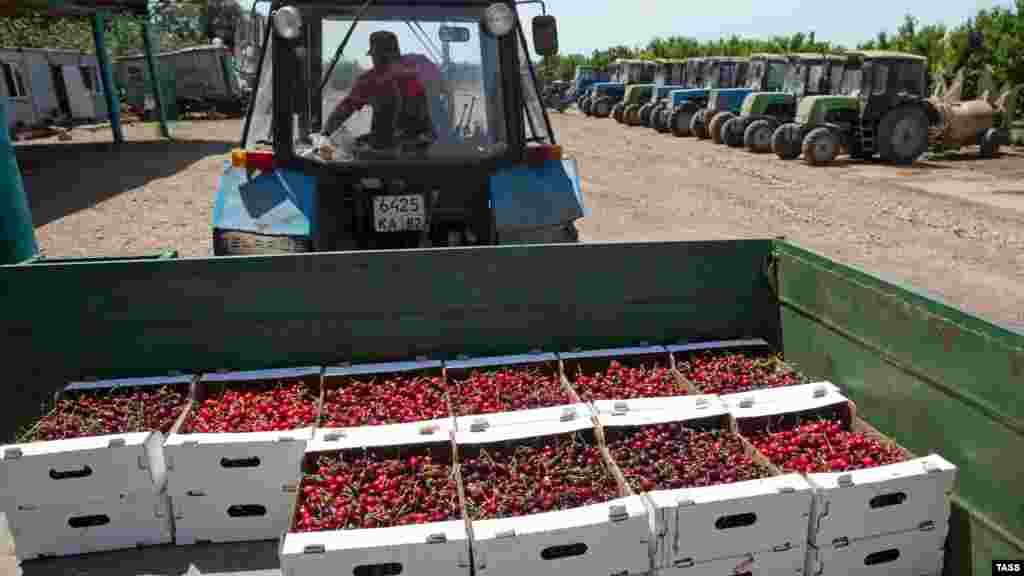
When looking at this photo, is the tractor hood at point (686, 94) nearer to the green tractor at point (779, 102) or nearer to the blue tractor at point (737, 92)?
the blue tractor at point (737, 92)

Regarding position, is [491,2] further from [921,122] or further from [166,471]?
[921,122]

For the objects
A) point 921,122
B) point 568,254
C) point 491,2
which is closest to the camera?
point 568,254

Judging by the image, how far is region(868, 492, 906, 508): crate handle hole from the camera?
2.69m

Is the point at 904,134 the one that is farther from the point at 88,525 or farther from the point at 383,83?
the point at 88,525

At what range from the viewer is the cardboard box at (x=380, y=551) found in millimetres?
2410

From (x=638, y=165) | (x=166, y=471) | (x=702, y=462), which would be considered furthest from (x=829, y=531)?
(x=638, y=165)

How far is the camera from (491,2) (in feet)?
14.3

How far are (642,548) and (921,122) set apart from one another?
15359mm

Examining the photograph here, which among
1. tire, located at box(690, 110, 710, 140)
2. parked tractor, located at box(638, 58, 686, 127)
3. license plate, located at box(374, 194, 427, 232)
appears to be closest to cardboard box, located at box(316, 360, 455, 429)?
license plate, located at box(374, 194, 427, 232)

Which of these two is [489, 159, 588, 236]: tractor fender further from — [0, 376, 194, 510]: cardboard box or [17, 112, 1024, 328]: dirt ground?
[17, 112, 1024, 328]: dirt ground

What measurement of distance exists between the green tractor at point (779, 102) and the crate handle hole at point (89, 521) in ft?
53.3

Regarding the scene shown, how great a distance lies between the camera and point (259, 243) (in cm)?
419

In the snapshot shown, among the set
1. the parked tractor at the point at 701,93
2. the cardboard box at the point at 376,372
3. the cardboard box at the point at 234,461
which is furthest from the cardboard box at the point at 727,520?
the parked tractor at the point at 701,93

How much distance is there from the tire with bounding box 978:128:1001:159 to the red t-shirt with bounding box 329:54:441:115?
16.2 m
